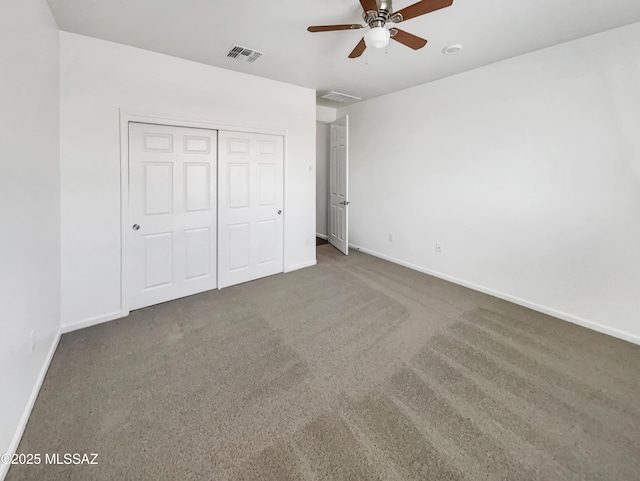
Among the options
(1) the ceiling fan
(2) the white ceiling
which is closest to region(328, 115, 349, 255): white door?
(2) the white ceiling

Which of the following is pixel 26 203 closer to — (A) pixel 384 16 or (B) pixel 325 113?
(A) pixel 384 16

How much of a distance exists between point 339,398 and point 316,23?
296 cm

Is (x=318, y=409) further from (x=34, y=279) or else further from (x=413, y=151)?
(x=413, y=151)

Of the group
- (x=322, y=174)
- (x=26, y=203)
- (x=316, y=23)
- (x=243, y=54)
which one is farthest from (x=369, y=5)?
(x=322, y=174)

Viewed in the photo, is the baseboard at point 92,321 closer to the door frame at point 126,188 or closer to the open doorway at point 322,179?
the door frame at point 126,188

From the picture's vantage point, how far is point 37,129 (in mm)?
1966

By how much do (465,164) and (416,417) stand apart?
3.15 metres

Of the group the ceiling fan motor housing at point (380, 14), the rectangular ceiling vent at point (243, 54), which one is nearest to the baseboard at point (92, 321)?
the rectangular ceiling vent at point (243, 54)

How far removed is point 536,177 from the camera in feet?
10.1

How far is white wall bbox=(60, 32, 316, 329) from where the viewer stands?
2.59 metres

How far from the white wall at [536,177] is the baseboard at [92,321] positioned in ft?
12.9

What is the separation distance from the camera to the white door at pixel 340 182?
4.89 metres

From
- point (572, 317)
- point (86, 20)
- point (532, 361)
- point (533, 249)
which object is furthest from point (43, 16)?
point (572, 317)

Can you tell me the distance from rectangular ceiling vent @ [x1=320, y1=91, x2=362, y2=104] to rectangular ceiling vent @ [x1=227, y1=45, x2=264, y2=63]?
64.0 inches
